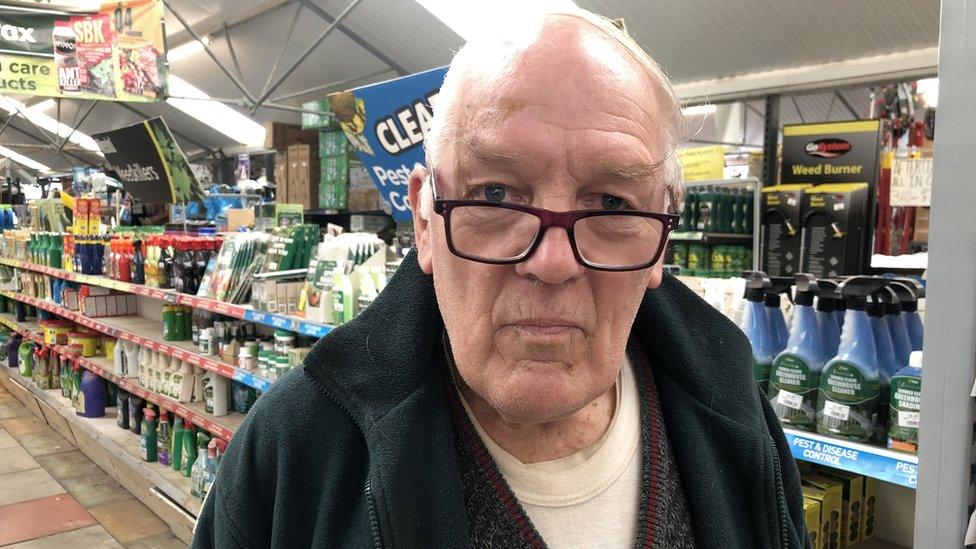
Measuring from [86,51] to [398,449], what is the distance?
5.93 meters

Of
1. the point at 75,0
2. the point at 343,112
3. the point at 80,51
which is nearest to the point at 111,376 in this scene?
the point at 80,51

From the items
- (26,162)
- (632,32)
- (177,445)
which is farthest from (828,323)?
(26,162)

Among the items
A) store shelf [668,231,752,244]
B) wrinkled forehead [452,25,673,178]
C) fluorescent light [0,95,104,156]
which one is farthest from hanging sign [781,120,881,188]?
fluorescent light [0,95,104,156]

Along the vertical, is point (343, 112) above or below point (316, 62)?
below

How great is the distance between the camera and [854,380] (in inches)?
58.6

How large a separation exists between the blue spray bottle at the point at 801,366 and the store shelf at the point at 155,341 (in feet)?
7.81

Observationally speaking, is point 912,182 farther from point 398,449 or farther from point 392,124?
point 398,449

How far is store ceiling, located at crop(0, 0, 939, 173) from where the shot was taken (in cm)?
504

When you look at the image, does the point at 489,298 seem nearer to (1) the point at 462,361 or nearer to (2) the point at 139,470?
(1) the point at 462,361

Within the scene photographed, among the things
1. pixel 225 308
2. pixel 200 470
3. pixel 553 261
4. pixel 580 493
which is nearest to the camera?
pixel 553 261

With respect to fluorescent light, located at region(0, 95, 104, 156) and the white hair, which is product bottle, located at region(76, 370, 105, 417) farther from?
fluorescent light, located at region(0, 95, 104, 156)

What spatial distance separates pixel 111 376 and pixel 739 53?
225 inches

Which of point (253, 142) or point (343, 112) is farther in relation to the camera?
point (253, 142)

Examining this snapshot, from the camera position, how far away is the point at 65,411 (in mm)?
5605
